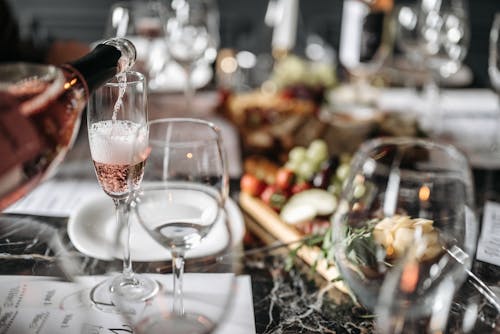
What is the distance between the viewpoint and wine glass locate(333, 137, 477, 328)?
51 centimetres

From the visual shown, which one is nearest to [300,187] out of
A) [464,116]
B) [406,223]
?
[406,223]

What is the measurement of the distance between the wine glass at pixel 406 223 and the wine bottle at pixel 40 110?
1.01 ft

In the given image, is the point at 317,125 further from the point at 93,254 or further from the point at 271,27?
the point at 271,27

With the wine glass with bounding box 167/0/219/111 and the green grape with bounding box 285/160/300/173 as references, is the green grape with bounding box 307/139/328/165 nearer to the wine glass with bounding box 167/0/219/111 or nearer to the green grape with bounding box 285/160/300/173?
the green grape with bounding box 285/160/300/173

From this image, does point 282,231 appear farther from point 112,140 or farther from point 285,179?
point 112,140

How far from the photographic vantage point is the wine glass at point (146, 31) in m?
1.27

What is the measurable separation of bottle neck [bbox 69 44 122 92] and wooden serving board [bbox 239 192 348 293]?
388mm

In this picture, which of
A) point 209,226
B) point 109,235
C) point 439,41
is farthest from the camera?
point 439,41

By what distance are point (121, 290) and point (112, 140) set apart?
0.66ft

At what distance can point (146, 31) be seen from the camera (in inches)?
54.2

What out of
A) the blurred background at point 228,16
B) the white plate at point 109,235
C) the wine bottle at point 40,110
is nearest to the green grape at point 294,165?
the white plate at point 109,235

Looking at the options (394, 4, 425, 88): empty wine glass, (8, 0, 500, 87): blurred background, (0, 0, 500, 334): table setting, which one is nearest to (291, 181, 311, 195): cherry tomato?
(0, 0, 500, 334): table setting

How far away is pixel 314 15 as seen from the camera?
367cm

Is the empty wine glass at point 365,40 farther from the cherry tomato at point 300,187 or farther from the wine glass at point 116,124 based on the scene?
the wine glass at point 116,124
